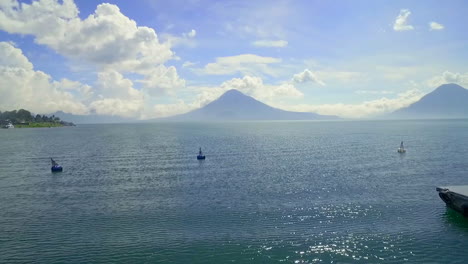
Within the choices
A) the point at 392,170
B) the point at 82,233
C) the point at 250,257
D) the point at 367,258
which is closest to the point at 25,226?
the point at 82,233

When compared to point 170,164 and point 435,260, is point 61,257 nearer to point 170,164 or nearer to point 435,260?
point 435,260

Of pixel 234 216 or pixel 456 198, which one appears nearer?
pixel 234 216

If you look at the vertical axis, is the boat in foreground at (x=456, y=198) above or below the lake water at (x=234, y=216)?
above

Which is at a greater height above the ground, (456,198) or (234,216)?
(456,198)

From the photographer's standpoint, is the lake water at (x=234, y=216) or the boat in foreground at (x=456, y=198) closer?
the lake water at (x=234, y=216)

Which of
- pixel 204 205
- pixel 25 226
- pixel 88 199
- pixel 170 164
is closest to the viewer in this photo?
pixel 25 226

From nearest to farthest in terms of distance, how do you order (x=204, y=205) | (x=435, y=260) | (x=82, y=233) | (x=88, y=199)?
(x=435, y=260)
(x=82, y=233)
(x=204, y=205)
(x=88, y=199)

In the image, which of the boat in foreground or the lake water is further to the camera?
the boat in foreground

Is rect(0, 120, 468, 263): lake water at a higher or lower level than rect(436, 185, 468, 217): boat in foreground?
lower
